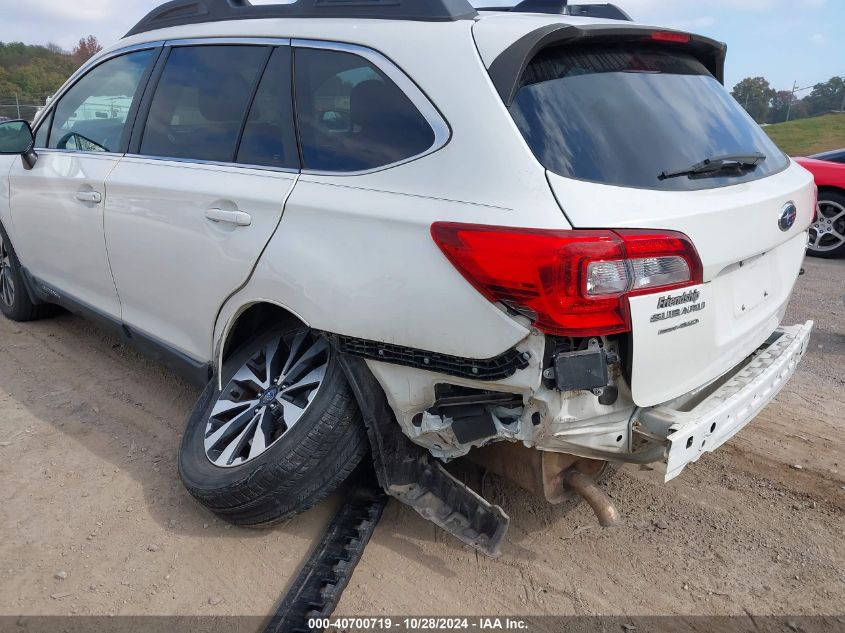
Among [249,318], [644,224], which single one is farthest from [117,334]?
[644,224]

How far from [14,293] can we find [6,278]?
0.54 ft

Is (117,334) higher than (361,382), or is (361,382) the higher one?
(361,382)

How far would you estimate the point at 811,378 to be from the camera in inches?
167

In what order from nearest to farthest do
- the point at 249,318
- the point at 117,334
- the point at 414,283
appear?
1. the point at 414,283
2. the point at 249,318
3. the point at 117,334

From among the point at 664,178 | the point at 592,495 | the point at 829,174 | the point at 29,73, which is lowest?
the point at 29,73

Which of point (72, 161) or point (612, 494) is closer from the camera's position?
point (612, 494)

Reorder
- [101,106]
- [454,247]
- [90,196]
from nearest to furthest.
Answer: [454,247] → [90,196] → [101,106]

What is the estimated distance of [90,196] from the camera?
11.7 feet

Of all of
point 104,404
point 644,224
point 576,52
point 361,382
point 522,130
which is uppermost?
point 576,52

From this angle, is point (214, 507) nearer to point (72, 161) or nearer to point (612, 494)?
point (612, 494)

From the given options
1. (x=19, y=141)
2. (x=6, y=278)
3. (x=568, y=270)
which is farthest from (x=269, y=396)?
(x=6, y=278)

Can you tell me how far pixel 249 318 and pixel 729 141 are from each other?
6.75 feet

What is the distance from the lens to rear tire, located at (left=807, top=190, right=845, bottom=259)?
7.67m

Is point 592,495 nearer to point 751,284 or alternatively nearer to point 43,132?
point 751,284
